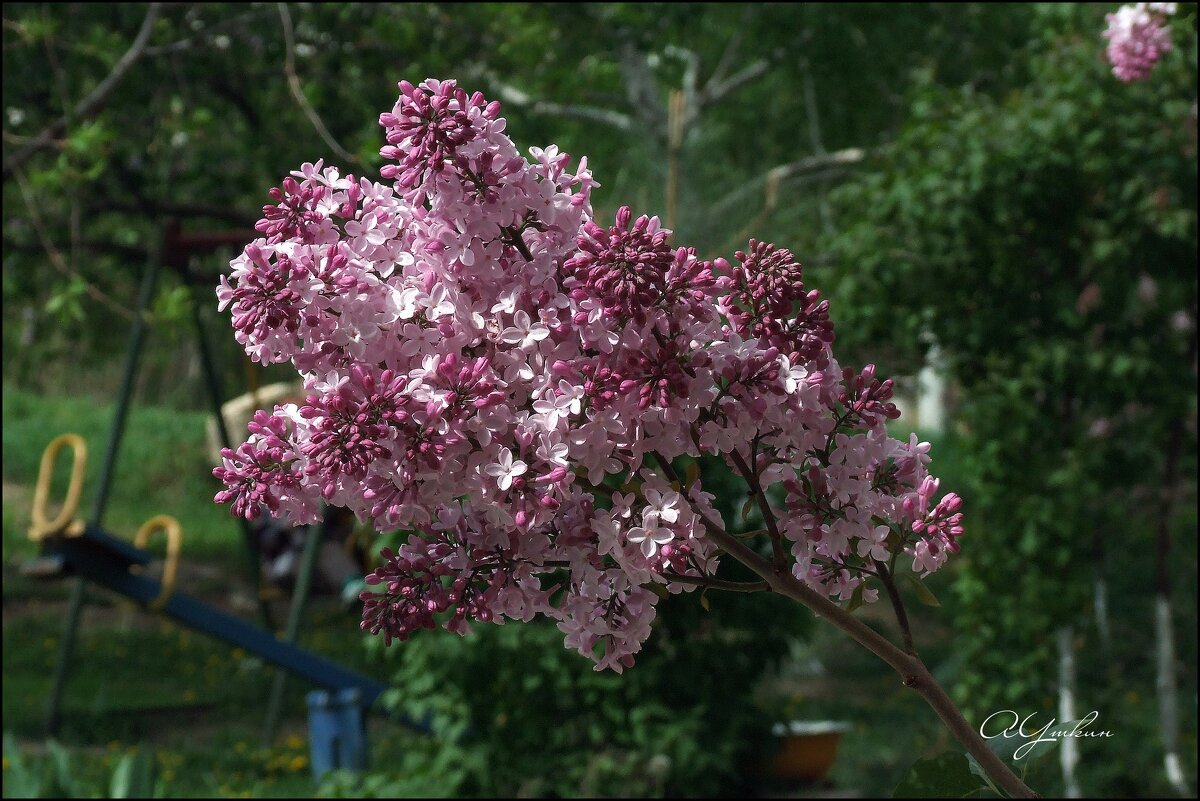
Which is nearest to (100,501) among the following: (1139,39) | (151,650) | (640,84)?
(151,650)

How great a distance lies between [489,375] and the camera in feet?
4.09

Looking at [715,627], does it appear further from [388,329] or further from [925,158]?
[388,329]

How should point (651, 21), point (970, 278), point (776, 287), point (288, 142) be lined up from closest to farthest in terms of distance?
point (776, 287)
point (970, 278)
point (651, 21)
point (288, 142)

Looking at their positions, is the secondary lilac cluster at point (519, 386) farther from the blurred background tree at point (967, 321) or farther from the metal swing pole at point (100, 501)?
the metal swing pole at point (100, 501)

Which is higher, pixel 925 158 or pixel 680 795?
pixel 925 158

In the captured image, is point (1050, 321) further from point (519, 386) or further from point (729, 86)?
point (729, 86)

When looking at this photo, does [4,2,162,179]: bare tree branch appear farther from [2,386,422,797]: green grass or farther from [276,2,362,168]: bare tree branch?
[2,386,422,797]: green grass

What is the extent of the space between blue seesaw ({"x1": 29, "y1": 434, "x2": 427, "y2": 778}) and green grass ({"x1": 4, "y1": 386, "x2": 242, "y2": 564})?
6814mm

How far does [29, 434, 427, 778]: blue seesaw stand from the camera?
558cm

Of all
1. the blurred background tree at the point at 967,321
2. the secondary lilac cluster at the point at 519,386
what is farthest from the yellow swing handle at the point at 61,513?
the secondary lilac cluster at the point at 519,386

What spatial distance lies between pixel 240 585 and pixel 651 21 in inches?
267

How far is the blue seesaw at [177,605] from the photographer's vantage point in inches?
220

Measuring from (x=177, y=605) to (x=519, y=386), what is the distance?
493cm

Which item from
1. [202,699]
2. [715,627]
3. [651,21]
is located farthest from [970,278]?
[202,699]
